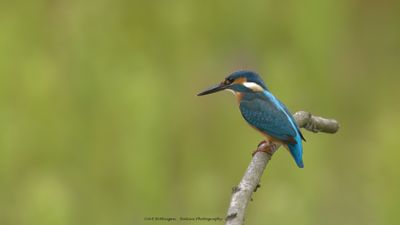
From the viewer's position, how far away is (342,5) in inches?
198

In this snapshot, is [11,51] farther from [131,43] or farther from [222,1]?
[222,1]

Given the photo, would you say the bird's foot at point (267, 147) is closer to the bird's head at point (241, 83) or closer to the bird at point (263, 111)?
the bird at point (263, 111)

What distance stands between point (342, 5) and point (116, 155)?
134 cm

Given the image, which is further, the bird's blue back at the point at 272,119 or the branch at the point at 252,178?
the bird's blue back at the point at 272,119

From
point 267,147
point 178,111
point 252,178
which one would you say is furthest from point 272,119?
point 178,111

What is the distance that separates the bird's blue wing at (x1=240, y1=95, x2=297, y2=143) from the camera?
261 cm

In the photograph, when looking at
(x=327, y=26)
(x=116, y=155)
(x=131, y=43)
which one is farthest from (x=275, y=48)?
(x=116, y=155)

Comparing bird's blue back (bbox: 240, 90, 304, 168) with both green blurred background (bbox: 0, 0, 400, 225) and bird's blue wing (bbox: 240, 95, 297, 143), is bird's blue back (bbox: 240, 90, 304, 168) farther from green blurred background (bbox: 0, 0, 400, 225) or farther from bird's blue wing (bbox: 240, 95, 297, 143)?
green blurred background (bbox: 0, 0, 400, 225)

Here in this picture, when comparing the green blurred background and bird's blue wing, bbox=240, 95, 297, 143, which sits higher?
bird's blue wing, bbox=240, 95, 297, 143

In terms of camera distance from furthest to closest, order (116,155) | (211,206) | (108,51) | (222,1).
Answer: (222,1) → (108,51) → (116,155) → (211,206)

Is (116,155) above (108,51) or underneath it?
underneath

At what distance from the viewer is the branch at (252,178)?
6.11 ft

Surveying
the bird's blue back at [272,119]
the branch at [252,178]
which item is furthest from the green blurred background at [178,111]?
the branch at [252,178]

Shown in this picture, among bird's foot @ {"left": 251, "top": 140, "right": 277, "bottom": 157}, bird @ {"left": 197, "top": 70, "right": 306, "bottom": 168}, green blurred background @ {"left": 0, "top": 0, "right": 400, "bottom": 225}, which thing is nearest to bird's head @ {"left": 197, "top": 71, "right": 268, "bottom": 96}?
bird @ {"left": 197, "top": 70, "right": 306, "bottom": 168}
